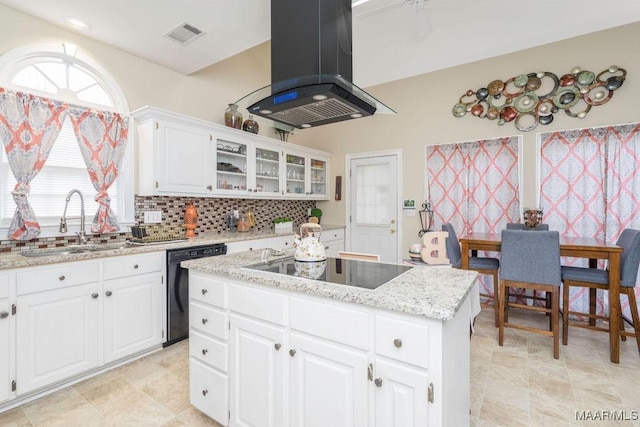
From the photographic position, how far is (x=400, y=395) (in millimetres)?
1146

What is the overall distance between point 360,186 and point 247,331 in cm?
361

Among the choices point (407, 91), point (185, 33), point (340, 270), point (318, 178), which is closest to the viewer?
point (340, 270)

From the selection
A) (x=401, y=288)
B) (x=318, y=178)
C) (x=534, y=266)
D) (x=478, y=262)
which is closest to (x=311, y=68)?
(x=401, y=288)

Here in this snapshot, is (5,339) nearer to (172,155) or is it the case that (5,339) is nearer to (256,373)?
(256,373)

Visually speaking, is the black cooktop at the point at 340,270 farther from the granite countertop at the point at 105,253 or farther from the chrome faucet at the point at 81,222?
the chrome faucet at the point at 81,222

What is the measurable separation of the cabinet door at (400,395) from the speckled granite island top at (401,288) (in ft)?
Result: 0.77

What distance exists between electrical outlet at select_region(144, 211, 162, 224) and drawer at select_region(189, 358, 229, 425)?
6.02 ft

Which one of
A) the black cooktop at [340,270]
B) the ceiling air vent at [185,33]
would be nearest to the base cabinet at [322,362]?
the black cooktop at [340,270]

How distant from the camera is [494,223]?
3768mm

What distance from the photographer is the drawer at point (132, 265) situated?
236 centimetres

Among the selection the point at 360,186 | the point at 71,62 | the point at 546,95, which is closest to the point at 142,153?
the point at 71,62

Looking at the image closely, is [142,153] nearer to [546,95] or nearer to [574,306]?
[546,95]

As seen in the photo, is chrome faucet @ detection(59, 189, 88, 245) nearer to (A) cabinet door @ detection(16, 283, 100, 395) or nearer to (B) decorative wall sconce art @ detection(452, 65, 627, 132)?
(A) cabinet door @ detection(16, 283, 100, 395)

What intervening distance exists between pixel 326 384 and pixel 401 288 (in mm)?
526
